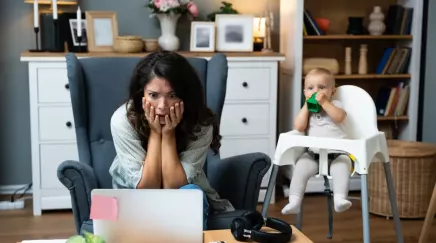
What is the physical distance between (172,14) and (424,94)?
1.74 metres

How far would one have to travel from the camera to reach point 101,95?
2721 mm

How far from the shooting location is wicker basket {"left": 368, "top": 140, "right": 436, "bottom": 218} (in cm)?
351

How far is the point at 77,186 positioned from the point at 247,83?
171 centimetres

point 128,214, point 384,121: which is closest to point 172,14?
point 384,121

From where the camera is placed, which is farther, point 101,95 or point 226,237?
point 101,95

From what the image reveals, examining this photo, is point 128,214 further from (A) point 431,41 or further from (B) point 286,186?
(A) point 431,41

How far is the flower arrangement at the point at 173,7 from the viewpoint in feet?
12.2

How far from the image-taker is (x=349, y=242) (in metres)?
3.17

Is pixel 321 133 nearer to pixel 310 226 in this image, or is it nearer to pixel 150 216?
pixel 310 226

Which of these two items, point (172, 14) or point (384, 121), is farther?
point (384, 121)

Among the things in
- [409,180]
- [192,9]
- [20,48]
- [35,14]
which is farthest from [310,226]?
[20,48]

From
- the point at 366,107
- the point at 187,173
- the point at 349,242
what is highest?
the point at 366,107

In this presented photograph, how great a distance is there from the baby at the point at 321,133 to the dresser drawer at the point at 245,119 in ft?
3.34

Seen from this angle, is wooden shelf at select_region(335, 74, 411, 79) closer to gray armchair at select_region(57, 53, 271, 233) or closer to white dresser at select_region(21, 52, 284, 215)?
white dresser at select_region(21, 52, 284, 215)
